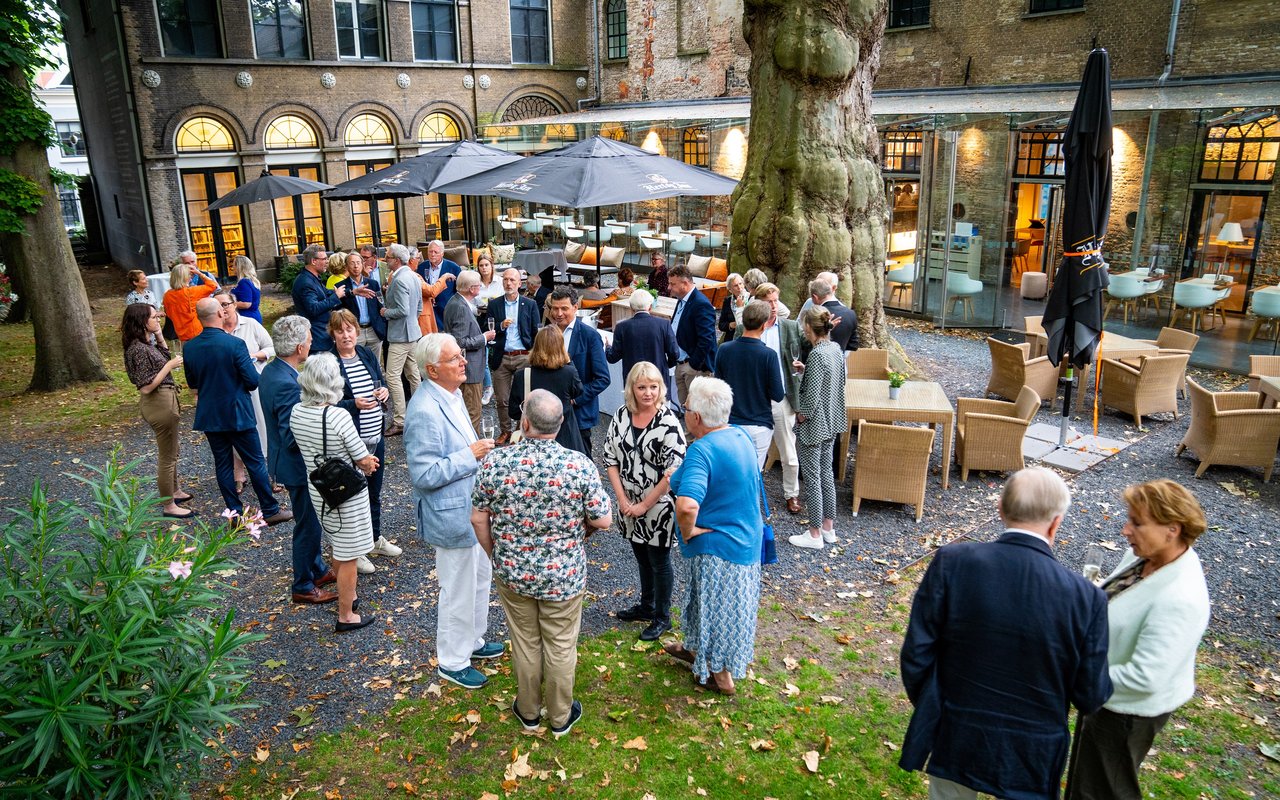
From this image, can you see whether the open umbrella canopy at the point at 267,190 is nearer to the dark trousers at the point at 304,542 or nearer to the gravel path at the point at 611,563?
the gravel path at the point at 611,563

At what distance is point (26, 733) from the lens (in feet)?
9.27

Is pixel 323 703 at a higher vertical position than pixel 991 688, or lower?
lower

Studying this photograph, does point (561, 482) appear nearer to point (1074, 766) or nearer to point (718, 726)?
point (718, 726)

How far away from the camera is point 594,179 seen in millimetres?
9375

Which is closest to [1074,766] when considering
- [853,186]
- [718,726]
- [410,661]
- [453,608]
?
[718,726]

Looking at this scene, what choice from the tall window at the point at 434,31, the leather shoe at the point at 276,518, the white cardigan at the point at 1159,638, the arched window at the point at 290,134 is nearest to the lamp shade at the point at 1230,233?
the white cardigan at the point at 1159,638

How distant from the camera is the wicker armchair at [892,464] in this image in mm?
6715

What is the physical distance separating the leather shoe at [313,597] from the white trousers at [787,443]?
3.61 metres

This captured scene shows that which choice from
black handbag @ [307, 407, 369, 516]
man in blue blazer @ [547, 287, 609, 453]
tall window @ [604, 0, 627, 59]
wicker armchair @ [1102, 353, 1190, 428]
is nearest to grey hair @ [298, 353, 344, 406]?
black handbag @ [307, 407, 369, 516]

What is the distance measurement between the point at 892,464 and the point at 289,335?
15.3 ft

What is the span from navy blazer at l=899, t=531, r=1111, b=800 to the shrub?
2608mm

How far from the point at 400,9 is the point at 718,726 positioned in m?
21.6

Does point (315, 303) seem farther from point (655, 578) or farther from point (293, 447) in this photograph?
point (655, 578)

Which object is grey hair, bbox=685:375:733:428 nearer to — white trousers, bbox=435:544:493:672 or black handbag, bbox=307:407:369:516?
white trousers, bbox=435:544:493:672
